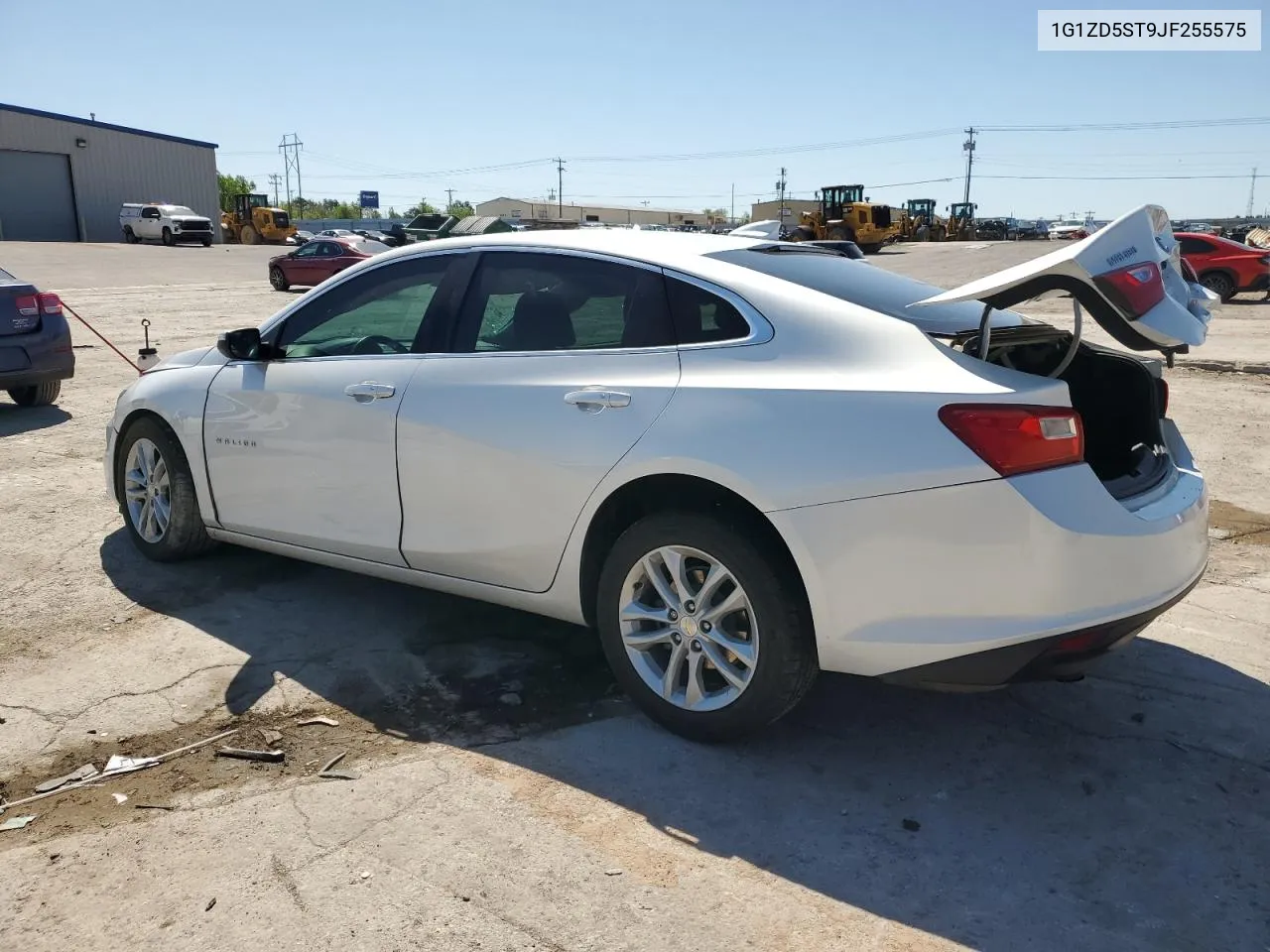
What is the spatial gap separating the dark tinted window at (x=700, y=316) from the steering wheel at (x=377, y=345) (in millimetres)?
1203

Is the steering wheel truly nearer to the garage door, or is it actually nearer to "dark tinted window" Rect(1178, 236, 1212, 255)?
"dark tinted window" Rect(1178, 236, 1212, 255)

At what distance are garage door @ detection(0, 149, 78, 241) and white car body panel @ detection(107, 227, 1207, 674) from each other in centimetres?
5813

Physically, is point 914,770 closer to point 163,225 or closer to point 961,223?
point 163,225

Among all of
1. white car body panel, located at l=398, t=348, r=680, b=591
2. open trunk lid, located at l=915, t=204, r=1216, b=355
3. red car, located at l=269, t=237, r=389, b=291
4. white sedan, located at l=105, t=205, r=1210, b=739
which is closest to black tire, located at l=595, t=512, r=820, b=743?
white sedan, located at l=105, t=205, r=1210, b=739

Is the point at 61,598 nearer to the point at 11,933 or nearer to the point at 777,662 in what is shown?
the point at 11,933

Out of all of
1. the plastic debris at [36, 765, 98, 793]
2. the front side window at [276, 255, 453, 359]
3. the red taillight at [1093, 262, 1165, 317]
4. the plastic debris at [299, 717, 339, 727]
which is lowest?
the plastic debris at [36, 765, 98, 793]

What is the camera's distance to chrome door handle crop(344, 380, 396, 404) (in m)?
4.01

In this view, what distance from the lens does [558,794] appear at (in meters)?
3.17

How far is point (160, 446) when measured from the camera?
5.04m

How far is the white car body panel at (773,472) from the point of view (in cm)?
288

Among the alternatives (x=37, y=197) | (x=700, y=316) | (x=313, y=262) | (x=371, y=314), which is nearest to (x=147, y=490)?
(x=371, y=314)

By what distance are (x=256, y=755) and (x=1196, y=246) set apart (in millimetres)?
22809

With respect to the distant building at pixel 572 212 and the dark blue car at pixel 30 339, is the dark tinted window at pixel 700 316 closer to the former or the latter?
the dark blue car at pixel 30 339

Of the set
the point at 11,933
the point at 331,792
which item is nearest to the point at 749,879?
the point at 331,792
